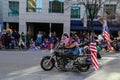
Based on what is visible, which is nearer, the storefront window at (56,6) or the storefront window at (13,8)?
the storefront window at (56,6)

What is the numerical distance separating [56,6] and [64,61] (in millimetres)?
35255

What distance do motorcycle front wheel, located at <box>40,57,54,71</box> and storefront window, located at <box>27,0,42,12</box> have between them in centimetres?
3452

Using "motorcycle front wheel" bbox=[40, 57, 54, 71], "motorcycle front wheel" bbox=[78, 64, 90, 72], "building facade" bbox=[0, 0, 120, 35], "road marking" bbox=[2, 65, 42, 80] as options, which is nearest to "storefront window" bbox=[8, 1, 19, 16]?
"building facade" bbox=[0, 0, 120, 35]

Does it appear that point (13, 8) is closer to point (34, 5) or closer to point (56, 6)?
point (34, 5)

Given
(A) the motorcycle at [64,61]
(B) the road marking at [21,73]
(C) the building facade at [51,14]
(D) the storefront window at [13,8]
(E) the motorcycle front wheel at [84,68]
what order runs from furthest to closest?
(D) the storefront window at [13,8] < (C) the building facade at [51,14] < (E) the motorcycle front wheel at [84,68] < (A) the motorcycle at [64,61] < (B) the road marking at [21,73]

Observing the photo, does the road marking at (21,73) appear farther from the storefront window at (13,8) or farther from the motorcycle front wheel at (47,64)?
the storefront window at (13,8)

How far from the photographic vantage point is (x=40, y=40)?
3347cm

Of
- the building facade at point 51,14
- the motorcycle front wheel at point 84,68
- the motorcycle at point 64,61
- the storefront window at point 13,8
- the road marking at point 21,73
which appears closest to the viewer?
the road marking at point 21,73

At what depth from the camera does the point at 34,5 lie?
4881 centimetres

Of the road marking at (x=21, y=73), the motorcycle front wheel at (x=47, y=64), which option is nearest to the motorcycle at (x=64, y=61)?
the motorcycle front wheel at (x=47, y=64)

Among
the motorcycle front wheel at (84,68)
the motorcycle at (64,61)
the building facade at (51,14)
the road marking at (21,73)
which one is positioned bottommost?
the road marking at (21,73)

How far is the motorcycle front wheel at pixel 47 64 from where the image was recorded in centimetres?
1460

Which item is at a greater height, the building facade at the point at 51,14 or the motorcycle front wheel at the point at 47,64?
the building facade at the point at 51,14

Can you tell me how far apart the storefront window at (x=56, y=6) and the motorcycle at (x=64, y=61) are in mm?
34517
